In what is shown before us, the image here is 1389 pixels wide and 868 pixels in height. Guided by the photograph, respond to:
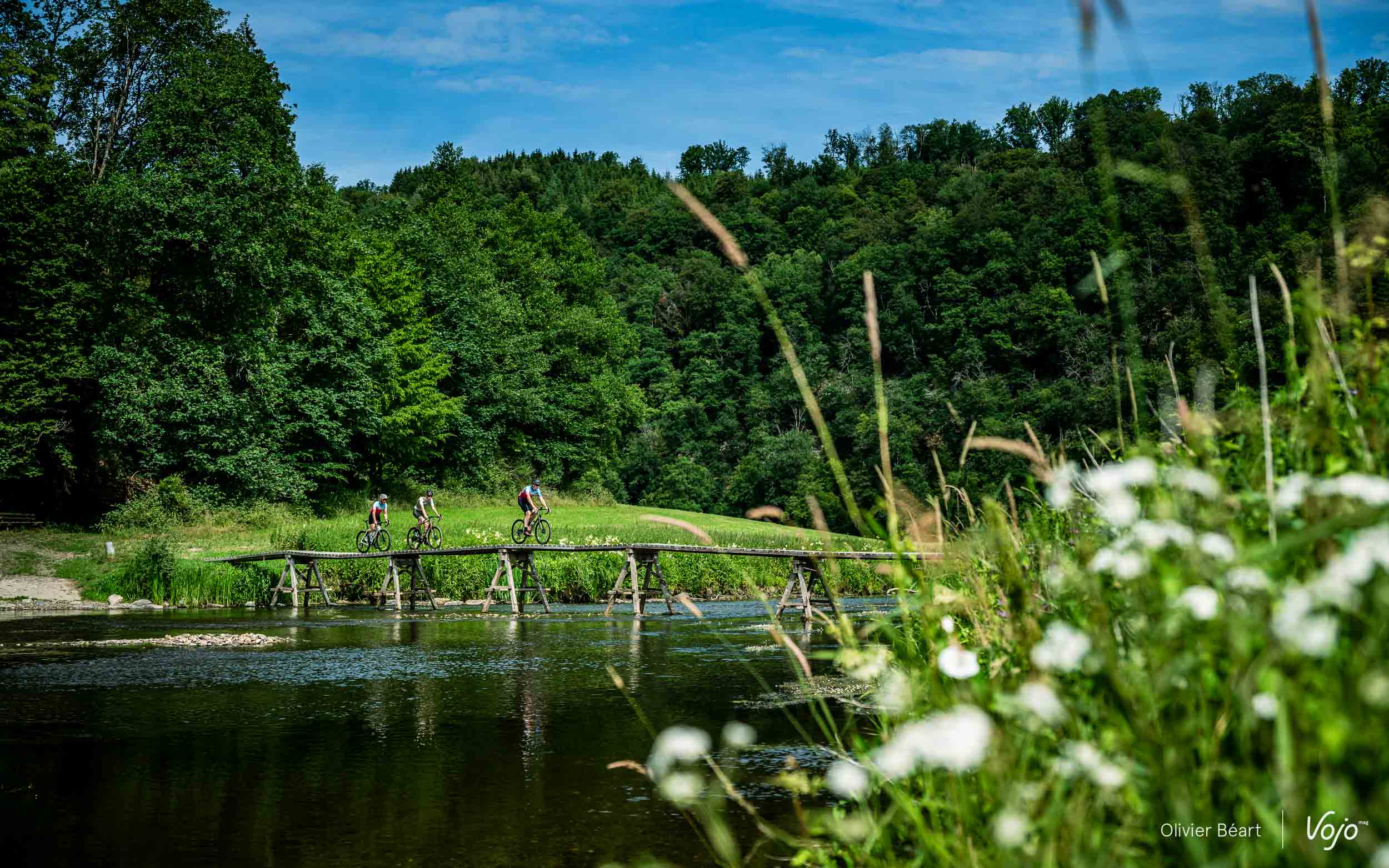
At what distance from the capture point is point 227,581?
94.0 feet

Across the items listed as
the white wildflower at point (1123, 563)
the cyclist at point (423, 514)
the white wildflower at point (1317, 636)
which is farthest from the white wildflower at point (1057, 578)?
the cyclist at point (423, 514)

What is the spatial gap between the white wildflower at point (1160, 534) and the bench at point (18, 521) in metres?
40.0

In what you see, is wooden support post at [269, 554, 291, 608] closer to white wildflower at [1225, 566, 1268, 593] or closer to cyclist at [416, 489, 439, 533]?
cyclist at [416, 489, 439, 533]

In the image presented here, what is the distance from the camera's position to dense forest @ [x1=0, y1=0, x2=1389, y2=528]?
37406 millimetres

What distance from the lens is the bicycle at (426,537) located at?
30.8 m

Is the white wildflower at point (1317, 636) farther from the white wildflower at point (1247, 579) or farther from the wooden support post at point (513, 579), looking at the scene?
the wooden support post at point (513, 579)

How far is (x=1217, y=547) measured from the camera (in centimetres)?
224

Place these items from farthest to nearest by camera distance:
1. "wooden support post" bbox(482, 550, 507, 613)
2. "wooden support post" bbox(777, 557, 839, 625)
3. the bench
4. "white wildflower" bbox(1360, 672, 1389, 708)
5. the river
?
the bench, "wooden support post" bbox(482, 550, 507, 613), "wooden support post" bbox(777, 557, 839, 625), the river, "white wildflower" bbox(1360, 672, 1389, 708)

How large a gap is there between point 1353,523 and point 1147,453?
1318 mm

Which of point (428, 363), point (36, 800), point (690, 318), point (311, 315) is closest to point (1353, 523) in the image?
point (36, 800)

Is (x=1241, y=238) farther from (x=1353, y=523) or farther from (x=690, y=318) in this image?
(x=1353, y=523)

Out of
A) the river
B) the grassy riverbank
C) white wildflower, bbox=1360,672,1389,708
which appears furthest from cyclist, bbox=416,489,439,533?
white wildflower, bbox=1360,672,1389,708

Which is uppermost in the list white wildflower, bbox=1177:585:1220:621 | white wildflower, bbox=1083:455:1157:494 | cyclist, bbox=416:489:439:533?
white wildflower, bbox=1083:455:1157:494

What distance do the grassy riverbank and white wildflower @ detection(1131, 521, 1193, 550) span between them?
23.0m
